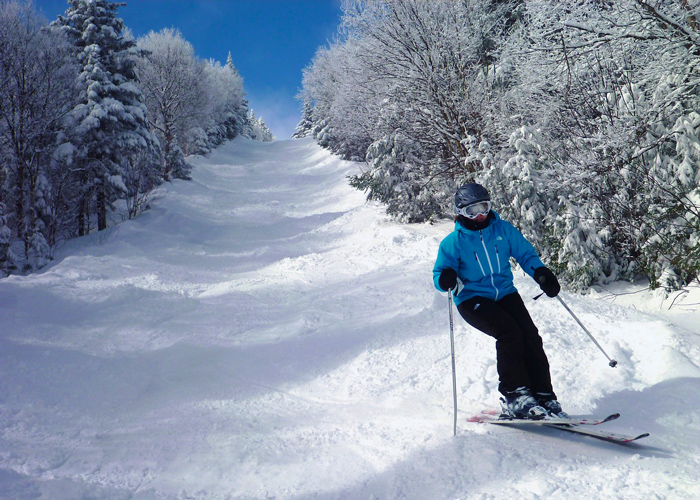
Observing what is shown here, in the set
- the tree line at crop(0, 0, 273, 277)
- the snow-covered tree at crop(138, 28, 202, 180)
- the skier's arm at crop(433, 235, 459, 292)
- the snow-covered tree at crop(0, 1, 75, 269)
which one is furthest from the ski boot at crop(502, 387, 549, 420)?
the snow-covered tree at crop(138, 28, 202, 180)

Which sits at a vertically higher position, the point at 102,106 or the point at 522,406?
the point at 102,106

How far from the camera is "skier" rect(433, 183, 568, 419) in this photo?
3.31m

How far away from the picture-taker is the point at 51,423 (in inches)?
151

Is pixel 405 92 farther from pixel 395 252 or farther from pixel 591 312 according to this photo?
pixel 591 312

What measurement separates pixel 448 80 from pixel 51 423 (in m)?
11.8

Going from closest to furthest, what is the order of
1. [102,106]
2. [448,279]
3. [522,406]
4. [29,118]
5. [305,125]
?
1. [522,406]
2. [448,279]
3. [29,118]
4. [102,106]
5. [305,125]

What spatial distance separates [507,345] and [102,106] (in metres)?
16.9

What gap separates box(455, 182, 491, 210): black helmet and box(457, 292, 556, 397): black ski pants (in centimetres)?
83

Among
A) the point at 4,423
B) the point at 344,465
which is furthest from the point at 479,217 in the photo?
the point at 4,423

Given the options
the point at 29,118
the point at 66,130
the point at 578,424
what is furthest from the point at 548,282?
the point at 66,130

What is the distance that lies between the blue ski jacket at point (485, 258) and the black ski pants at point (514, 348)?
174mm

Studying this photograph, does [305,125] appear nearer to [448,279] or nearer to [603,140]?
[603,140]

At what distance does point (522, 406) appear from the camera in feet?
10.4

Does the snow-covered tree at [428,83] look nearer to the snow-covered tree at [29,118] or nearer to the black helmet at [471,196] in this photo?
the black helmet at [471,196]
